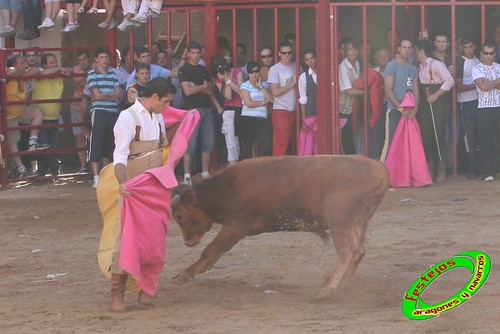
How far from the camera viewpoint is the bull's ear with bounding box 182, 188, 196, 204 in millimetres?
8273

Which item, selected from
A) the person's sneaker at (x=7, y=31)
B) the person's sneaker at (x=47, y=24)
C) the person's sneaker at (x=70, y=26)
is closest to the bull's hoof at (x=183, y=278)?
the person's sneaker at (x=70, y=26)

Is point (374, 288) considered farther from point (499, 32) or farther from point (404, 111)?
point (499, 32)

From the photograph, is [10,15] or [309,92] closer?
[309,92]

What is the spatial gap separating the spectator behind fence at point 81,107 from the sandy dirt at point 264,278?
2017 millimetres

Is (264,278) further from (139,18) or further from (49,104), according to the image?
(49,104)

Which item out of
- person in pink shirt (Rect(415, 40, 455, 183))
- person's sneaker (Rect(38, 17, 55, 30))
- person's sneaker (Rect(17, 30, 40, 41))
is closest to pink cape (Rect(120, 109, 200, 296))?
person in pink shirt (Rect(415, 40, 455, 183))

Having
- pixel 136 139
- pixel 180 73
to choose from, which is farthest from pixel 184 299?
pixel 180 73

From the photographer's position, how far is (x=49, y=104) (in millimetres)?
14484

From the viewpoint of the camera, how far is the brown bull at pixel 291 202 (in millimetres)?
7883

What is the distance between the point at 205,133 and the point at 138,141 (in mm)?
6000

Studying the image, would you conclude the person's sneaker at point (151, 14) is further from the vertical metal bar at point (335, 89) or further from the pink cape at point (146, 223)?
the pink cape at point (146, 223)

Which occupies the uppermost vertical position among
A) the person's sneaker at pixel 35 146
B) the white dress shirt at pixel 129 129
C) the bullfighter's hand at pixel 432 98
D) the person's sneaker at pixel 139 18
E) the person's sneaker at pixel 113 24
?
the person's sneaker at pixel 139 18

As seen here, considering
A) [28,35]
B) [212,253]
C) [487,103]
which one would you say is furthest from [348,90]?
[212,253]

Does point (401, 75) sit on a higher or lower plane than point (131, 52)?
lower
